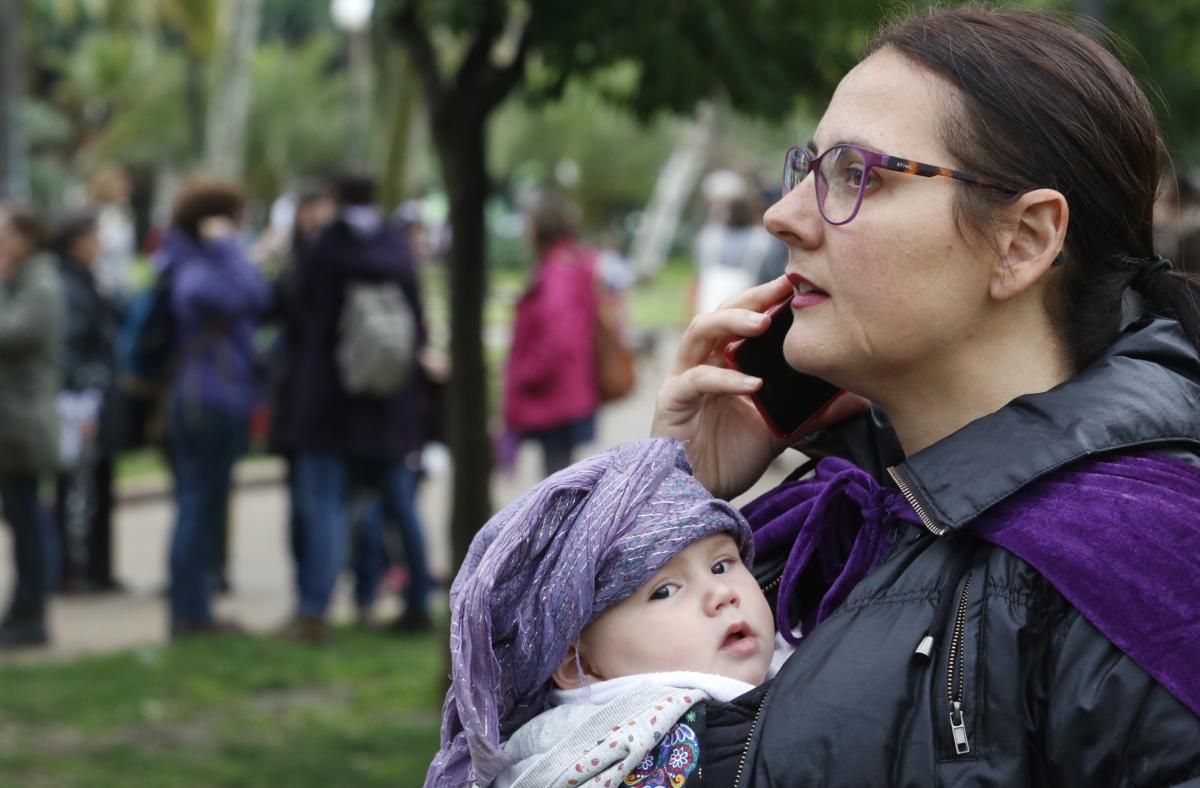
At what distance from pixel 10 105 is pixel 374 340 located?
4299 millimetres

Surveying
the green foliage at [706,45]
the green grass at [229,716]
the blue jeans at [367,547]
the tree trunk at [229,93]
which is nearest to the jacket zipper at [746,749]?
the green foliage at [706,45]

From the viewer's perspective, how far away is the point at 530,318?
880 centimetres

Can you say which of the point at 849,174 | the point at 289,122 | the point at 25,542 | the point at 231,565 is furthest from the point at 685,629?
the point at 289,122

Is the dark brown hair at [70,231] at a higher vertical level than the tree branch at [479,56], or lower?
lower

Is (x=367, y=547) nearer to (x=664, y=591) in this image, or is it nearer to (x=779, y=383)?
(x=779, y=383)

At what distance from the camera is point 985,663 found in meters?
1.64

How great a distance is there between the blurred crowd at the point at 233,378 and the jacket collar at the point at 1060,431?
236 inches

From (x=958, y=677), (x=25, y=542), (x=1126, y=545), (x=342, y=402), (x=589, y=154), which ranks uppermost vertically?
(x=589, y=154)

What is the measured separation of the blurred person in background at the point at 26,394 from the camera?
25.5 ft

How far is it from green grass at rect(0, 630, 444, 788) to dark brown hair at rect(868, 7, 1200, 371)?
418 centimetres

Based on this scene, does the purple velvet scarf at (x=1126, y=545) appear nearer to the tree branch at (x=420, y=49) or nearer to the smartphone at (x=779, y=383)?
the smartphone at (x=779, y=383)

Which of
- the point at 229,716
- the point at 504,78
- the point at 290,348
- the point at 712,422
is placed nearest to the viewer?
the point at 712,422

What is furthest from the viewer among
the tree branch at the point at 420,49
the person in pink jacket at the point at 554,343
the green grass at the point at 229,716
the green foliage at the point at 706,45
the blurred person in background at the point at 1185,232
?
the person in pink jacket at the point at 554,343

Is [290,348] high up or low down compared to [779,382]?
down
